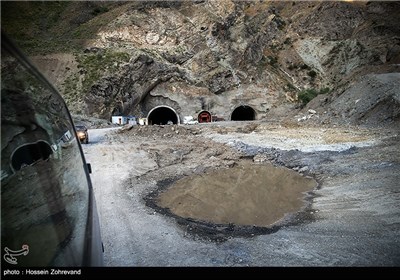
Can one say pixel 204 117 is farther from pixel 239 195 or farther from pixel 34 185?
pixel 34 185

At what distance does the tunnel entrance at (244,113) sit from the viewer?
44.4 metres

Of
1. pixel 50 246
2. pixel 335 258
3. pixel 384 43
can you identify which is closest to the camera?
pixel 50 246

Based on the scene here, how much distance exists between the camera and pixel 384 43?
41.3m

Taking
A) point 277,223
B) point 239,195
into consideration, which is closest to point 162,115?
point 239,195

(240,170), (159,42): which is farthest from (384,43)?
(240,170)

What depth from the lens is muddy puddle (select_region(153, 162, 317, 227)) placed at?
7531 millimetres

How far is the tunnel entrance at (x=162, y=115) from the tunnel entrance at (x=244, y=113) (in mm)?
8424

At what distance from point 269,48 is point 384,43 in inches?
595

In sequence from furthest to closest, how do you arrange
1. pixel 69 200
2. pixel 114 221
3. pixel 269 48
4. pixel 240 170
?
1. pixel 269 48
2. pixel 240 170
3. pixel 114 221
4. pixel 69 200

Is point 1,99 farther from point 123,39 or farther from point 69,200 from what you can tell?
point 123,39

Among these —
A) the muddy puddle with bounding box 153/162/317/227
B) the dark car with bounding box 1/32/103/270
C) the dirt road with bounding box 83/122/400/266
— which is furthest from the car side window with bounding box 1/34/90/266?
the muddy puddle with bounding box 153/162/317/227

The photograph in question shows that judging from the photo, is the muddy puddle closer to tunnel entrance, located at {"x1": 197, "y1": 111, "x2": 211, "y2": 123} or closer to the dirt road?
the dirt road

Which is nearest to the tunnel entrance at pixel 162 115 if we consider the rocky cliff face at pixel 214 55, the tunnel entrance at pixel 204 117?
the rocky cliff face at pixel 214 55

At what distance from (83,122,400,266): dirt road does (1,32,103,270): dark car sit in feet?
8.46
